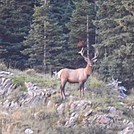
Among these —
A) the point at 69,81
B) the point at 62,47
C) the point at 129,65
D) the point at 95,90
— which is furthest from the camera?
the point at 62,47

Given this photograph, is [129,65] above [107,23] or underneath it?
underneath

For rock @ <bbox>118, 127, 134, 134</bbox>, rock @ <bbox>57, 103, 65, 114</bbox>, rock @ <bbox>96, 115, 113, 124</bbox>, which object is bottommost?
rock @ <bbox>118, 127, 134, 134</bbox>

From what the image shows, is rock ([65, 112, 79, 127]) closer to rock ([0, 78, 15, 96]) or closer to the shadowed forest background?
rock ([0, 78, 15, 96])

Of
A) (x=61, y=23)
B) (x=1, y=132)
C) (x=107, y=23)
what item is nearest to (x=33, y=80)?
(x=1, y=132)

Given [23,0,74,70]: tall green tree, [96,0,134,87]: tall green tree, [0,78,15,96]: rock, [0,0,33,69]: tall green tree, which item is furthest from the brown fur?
[0,0,33,69]: tall green tree

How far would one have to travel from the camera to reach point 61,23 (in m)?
26.7

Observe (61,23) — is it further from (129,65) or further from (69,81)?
(69,81)

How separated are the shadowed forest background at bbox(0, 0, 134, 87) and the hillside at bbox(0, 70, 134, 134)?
191 inches

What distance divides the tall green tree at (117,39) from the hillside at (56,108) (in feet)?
14.2

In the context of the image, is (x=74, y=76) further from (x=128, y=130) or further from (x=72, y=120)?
(x=128, y=130)

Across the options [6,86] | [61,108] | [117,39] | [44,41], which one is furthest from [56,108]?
[44,41]

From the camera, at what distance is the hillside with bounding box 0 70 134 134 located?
452 inches

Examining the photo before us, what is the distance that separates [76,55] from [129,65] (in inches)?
209

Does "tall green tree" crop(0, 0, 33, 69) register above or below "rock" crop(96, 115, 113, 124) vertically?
above
